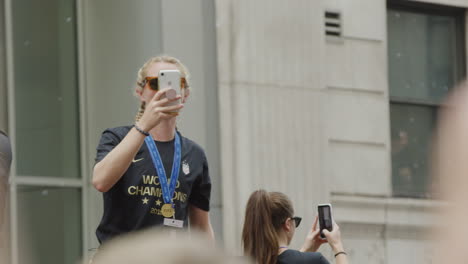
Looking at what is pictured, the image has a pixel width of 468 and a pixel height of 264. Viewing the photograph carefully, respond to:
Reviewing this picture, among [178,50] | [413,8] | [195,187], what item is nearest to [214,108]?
[178,50]

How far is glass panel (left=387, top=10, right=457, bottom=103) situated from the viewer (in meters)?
13.7

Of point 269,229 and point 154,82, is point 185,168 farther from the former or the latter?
point 269,229

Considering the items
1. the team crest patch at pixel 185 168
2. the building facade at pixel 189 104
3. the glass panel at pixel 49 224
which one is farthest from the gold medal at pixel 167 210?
the glass panel at pixel 49 224

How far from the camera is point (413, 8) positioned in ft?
45.3

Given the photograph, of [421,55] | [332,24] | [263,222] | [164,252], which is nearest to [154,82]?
[263,222]

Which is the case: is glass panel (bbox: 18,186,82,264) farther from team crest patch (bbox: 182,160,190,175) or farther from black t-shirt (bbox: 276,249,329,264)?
team crest patch (bbox: 182,160,190,175)

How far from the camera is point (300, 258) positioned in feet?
23.6

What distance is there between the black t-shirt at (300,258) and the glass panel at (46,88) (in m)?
4.59

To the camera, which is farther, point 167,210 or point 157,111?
point 167,210

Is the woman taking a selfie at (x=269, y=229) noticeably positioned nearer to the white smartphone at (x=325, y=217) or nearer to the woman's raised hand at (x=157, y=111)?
the white smartphone at (x=325, y=217)

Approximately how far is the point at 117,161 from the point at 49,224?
5.57 m

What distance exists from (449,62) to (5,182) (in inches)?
363

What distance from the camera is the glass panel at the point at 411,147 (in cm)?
1348

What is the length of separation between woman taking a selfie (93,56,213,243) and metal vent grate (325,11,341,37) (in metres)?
6.32
